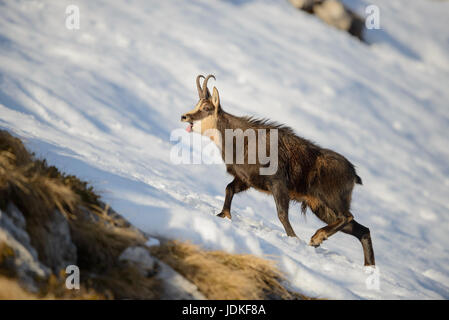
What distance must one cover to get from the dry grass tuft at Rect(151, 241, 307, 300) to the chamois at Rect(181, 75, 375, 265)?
6.87 ft

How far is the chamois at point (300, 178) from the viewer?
7.05 meters

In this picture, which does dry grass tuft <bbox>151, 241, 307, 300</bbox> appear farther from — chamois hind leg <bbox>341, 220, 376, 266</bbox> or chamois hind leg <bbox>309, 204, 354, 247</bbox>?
chamois hind leg <bbox>341, 220, 376, 266</bbox>

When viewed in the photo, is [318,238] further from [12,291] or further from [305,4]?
[305,4]

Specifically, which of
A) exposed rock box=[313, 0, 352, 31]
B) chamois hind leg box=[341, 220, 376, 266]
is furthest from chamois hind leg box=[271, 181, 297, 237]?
exposed rock box=[313, 0, 352, 31]

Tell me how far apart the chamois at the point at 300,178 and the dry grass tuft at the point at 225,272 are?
209cm

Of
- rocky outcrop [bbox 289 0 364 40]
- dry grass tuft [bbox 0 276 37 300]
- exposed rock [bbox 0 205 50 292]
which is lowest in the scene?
dry grass tuft [bbox 0 276 37 300]

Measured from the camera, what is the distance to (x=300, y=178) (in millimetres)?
7160

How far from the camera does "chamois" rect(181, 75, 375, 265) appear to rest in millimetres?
7055

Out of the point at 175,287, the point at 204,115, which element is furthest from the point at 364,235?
the point at 175,287

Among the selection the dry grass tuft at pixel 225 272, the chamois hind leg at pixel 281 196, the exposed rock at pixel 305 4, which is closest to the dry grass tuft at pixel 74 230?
the dry grass tuft at pixel 225 272

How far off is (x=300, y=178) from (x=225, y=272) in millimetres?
2874
